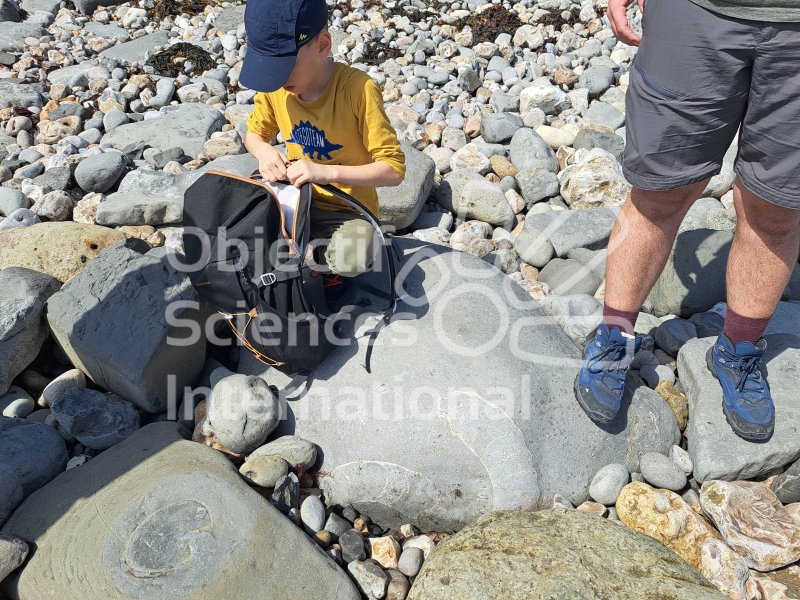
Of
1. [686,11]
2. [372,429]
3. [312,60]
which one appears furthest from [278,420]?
[686,11]

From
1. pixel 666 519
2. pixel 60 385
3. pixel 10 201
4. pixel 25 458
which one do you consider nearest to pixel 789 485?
pixel 666 519

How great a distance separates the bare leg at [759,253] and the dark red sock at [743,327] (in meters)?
0.03

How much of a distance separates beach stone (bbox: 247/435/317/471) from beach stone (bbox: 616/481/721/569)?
1.24m

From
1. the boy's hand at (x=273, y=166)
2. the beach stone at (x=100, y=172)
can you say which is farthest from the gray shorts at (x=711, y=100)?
the beach stone at (x=100, y=172)

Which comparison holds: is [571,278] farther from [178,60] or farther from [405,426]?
[178,60]

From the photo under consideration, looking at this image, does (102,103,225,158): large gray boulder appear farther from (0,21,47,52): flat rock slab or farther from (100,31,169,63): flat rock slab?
(0,21,47,52): flat rock slab

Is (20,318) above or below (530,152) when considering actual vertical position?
above

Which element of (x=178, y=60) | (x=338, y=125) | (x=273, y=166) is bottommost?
(x=178, y=60)

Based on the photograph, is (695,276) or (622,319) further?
(695,276)

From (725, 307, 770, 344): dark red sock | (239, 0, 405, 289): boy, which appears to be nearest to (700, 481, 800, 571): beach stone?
(725, 307, 770, 344): dark red sock

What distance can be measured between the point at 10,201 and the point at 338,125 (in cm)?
244

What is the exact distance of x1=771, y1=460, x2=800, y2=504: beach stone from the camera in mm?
2652

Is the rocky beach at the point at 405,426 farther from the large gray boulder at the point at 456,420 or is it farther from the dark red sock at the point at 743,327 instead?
the dark red sock at the point at 743,327

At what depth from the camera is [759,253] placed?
8.22 feet
